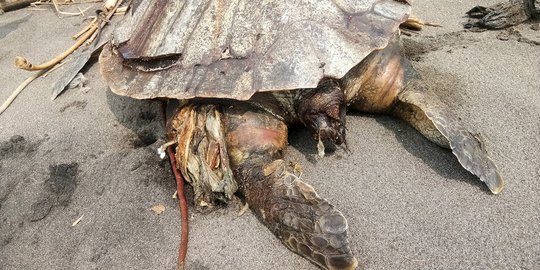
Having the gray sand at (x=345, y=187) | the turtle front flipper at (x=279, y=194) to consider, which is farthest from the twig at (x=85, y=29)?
the turtle front flipper at (x=279, y=194)

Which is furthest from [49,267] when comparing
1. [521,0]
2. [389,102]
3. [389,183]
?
[521,0]

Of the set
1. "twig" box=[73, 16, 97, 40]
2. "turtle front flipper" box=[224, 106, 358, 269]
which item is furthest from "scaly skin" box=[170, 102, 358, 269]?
"twig" box=[73, 16, 97, 40]

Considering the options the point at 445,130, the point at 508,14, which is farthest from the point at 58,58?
the point at 508,14

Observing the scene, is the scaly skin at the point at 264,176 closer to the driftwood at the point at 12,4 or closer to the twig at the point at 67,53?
the twig at the point at 67,53

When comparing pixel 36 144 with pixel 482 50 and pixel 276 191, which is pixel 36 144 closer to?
pixel 276 191

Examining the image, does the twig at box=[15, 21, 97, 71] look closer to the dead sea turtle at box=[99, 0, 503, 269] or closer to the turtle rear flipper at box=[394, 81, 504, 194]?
the dead sea turtle at box=[99, 0, 503, 269]

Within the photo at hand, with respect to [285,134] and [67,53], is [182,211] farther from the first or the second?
[67,53]
